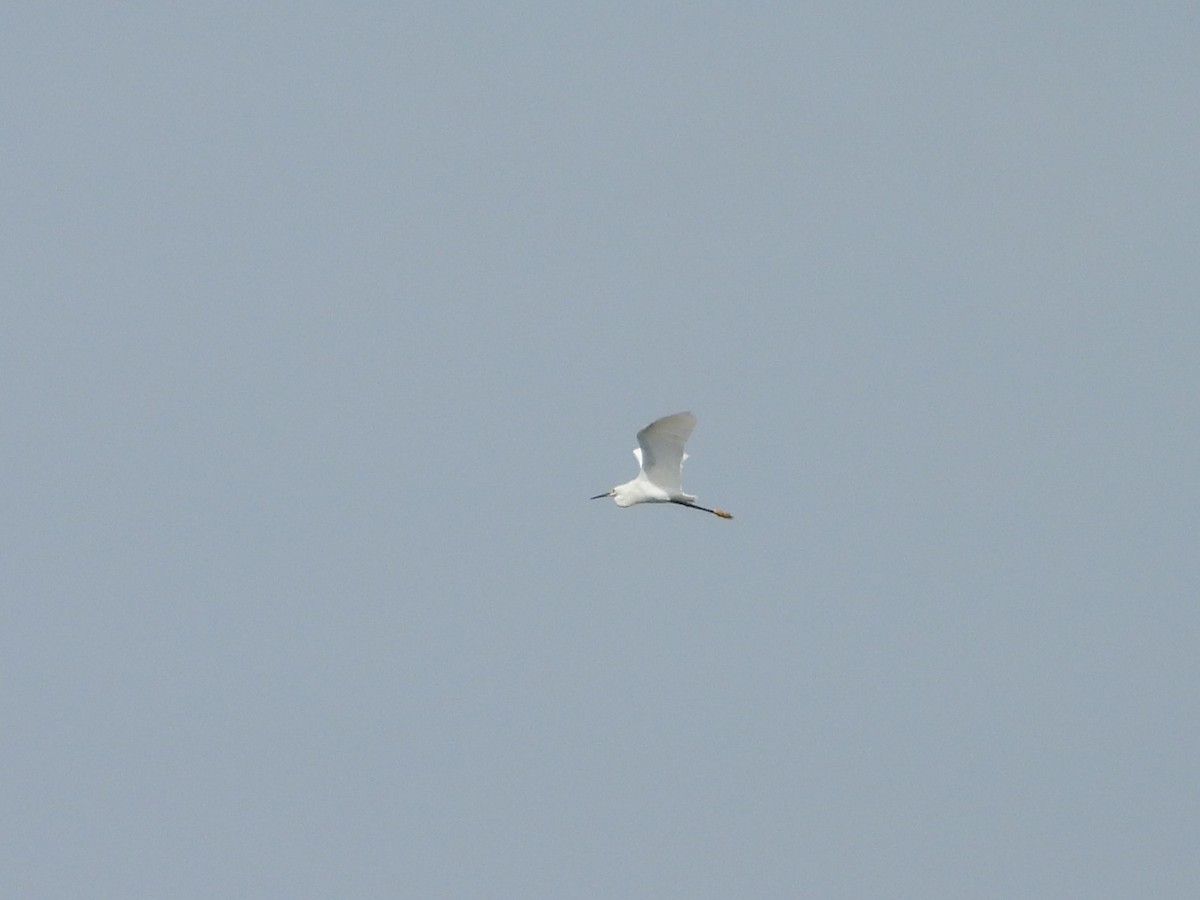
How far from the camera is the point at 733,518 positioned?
43906 mm

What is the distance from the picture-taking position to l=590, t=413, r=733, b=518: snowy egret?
39281mm

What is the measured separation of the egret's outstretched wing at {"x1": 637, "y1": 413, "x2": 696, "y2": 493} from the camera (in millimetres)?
39062

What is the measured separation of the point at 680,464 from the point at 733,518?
2.80 meters

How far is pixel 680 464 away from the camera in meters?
41.5

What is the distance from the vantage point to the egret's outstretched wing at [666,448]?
3906 centimetres

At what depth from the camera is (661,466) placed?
136 ft

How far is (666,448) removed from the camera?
40.5 m

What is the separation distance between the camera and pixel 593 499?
143 ft

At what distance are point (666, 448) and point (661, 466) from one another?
38.8 inches

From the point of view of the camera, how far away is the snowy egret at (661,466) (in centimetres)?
3928

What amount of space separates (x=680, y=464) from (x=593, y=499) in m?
2.54

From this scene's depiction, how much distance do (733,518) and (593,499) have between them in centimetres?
250
